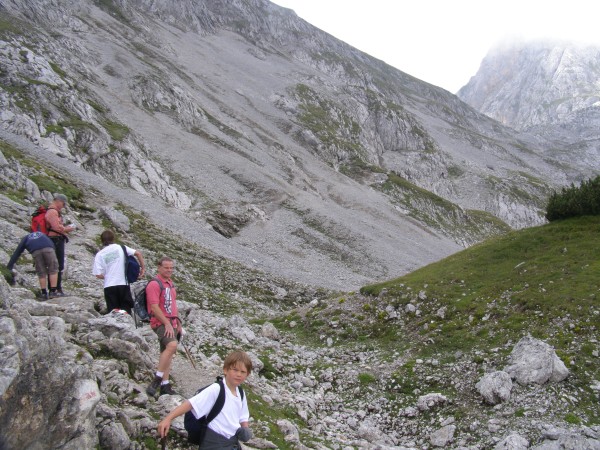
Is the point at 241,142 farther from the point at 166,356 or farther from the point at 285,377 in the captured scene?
the point at 166,356

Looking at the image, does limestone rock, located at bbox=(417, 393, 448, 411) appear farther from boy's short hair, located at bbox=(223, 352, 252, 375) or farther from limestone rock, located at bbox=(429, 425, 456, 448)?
boy's short hair, located at bbox=(223, 352, 252, 375)

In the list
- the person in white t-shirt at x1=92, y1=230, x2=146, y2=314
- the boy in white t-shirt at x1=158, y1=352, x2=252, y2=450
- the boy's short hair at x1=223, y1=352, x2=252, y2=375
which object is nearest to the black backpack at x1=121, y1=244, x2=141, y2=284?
the person in white t-shirt at x1=92, y1=230, x2=146, y2=314

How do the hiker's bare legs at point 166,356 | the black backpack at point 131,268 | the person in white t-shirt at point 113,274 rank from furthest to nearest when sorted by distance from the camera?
the black backpack at point 131,268, the person in white t-shirt at point 113,274, the hiker's bare legs at point 166,356

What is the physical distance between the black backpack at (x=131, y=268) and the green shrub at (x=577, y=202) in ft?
81.1

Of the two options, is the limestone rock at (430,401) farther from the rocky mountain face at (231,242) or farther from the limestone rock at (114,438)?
the limestone rock at (114,438)

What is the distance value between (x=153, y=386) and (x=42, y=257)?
698 centimetres

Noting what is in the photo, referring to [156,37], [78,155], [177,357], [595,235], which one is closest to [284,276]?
[595,235]

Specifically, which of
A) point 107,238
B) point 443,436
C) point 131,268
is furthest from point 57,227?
point 443,436

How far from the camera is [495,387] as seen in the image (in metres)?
14.0

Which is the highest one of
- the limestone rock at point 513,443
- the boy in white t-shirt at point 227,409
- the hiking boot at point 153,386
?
the boy in white t-shirt at point 227,409

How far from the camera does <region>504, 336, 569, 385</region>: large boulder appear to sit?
13883 mm

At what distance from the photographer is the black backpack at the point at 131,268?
12.3 m

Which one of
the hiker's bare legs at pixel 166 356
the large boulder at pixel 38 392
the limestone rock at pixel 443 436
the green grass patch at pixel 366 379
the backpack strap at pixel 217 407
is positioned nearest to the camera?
the large boulder at pixel 38 392

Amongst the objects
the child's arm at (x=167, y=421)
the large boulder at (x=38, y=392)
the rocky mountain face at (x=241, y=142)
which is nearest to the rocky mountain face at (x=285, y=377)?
the large boulder at (x=38, y=392)
